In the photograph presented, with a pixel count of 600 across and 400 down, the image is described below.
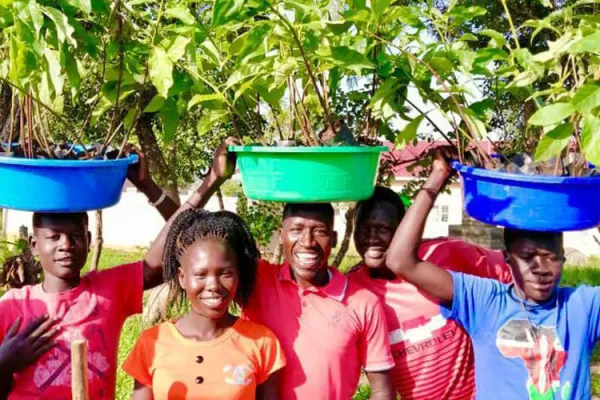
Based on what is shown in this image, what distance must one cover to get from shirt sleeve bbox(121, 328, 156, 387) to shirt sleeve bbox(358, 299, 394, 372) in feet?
2.02

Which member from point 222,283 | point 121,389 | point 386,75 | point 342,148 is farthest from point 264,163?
point 121,389

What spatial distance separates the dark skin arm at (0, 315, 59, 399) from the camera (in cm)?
194

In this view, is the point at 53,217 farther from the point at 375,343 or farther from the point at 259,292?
the point at 375,343

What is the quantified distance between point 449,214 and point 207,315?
18105mm

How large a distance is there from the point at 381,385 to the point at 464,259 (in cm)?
59

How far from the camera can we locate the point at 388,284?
2.28m

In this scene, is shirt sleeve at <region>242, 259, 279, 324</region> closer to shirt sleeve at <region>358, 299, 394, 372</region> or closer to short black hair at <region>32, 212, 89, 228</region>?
shirt sleeve at <region>358, 299, 394, 372</region>

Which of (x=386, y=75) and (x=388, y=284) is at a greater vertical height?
(x=386, y=75)

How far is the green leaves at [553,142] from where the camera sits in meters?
1.69

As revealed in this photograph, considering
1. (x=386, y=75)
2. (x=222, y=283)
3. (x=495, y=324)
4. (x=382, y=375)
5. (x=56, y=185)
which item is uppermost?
(x=386, y=75)

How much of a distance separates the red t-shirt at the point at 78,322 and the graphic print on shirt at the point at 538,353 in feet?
3.74

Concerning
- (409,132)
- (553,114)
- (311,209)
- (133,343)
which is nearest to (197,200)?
(311,209)

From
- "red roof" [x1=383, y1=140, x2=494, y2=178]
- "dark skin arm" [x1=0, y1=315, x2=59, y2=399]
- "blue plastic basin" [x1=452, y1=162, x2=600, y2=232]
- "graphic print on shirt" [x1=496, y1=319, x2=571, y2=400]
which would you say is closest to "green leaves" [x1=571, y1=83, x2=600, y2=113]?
"blue plastic basin" [x1=452, y1=162, x2=600, y2=232]

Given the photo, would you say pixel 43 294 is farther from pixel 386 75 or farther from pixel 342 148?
pixel 386 75
